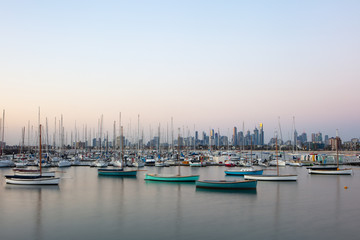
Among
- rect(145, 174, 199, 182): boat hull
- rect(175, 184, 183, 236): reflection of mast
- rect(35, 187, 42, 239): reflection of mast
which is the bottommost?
rect(175, 184, 183, 236): reflection of mast

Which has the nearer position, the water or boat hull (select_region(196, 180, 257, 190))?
the water

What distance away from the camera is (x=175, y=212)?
31.0 meters

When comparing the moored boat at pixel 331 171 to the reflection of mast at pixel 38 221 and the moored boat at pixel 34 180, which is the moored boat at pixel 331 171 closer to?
the moored boat at pixel 34 180

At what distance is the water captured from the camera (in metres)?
24.2

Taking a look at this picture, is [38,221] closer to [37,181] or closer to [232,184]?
[37,181]

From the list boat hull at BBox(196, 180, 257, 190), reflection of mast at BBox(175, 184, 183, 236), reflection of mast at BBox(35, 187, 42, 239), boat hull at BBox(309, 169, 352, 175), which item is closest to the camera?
reflection of mast at BBox(35, 187, 42, 239)

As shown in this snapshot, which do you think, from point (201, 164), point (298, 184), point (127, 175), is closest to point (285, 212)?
point (298, 184)

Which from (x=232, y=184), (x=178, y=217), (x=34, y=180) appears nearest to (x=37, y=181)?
(x=34, y=180)

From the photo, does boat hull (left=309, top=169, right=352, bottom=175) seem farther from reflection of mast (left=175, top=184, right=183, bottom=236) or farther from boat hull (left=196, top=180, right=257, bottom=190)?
reflection of mast (left=175, top=184, right=183, bottom=236)

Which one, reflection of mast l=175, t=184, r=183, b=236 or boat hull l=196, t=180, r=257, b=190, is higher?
boat hull l=196, t=180, r=257, b=190

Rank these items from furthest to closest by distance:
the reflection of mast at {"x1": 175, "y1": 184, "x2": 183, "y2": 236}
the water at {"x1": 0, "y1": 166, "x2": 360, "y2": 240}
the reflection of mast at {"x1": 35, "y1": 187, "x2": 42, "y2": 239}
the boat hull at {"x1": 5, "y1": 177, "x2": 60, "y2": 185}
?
1. the boat hull at {"x1": 5, "y1": 177, "x2": 60, "y2": 185}
2. the reflection of mast at {"x1": 175, "y1": 184, "x2": 183, "y2": 236}
3. the water at {"x1": 0, "y1": 166, "x2": 360, "y2": 240}
4. the reflection of mast at {"x1": 35, "y1": 187, "x2": 42, "y2": 239}

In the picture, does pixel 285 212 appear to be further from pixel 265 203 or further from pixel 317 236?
pixel 317 236

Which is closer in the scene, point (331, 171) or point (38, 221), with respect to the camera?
point (38, 221)

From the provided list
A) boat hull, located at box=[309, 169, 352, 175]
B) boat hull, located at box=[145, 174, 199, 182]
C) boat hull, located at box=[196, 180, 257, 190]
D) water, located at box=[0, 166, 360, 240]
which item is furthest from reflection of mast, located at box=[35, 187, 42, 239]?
boat hull, located at box=[309, 169, 352, 175]
